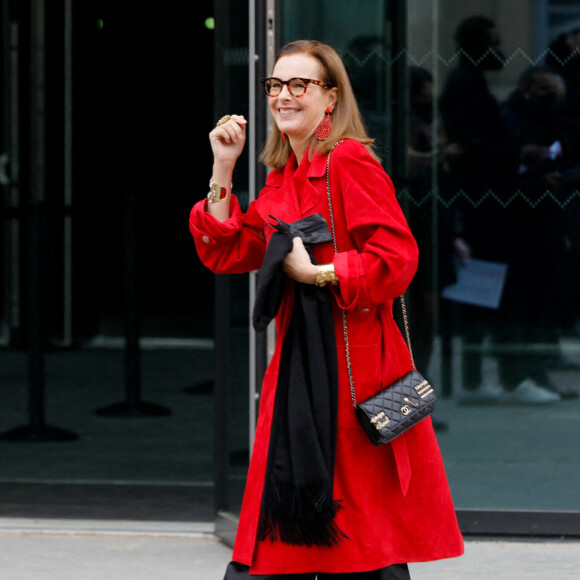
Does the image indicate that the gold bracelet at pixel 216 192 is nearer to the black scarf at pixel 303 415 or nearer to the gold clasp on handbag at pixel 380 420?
the black scarf at pixel 303 415

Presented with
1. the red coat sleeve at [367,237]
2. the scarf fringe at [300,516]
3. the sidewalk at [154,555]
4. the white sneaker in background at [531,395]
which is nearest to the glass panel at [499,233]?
the white sneaker in background at [531,395]

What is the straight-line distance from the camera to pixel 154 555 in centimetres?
493

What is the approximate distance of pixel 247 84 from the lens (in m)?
4.90

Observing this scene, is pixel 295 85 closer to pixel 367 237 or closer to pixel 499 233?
pixel 367 237

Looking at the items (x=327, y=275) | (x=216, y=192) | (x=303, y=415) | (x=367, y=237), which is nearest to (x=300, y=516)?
(x=303, y=415)

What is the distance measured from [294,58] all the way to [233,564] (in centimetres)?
131

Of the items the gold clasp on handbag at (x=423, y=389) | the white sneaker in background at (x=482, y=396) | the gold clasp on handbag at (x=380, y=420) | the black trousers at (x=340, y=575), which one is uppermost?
the gold clasp on handbag at (x=423, y=389)

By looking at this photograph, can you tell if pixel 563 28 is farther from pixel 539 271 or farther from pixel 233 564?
pixel 233 564

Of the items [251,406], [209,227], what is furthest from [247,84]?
[209,227]

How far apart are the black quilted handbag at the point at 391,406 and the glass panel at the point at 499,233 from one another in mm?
1873

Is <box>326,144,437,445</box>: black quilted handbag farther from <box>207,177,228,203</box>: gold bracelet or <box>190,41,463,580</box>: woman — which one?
<box>207,177,228,203</box>: gold bracelet

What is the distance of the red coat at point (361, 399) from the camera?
3223 millimetres

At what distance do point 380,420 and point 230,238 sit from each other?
65 cm

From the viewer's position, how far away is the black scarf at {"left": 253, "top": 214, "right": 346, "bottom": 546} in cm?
325
